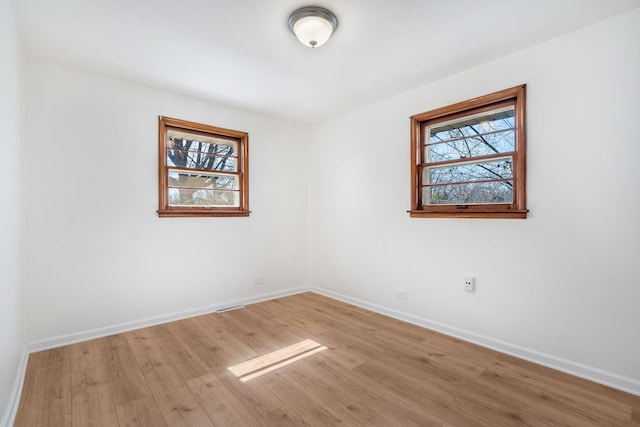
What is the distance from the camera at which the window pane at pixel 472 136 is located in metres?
2.68

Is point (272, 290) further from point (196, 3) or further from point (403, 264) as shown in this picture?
point (196, 3)

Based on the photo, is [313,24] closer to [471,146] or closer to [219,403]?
[471,146]

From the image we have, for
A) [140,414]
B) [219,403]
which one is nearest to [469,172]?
[219,403]

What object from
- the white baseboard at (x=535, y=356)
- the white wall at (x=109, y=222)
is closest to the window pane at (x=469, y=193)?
the white baseboard at (x=535, y=356)

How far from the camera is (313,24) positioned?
206 centimetres

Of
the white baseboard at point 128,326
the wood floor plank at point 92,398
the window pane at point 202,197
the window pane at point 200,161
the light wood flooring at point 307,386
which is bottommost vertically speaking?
the wood floor plank at point 92,398

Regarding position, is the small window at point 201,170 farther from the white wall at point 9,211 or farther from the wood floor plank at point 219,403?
the wood floor plank at point 219,403

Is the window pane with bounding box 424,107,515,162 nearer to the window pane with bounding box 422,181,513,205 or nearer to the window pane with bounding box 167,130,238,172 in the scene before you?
the window pane with bounding box 422,181,513,205

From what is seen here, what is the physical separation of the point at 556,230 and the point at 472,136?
1073mm

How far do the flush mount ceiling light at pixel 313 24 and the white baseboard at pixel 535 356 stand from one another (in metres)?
2.74

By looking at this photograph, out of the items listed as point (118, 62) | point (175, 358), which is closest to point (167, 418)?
point (175, 358)

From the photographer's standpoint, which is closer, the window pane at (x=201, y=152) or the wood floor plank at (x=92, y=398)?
the wood floor plank at (x=92, y=398)

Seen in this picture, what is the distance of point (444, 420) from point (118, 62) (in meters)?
3.65

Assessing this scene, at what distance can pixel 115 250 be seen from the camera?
301 centimetres
